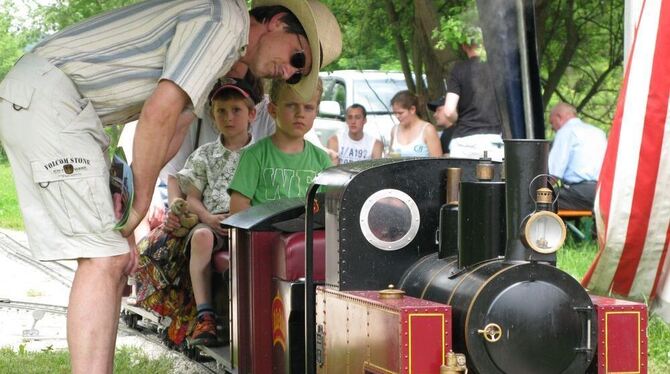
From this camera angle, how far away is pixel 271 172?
5.39 metres

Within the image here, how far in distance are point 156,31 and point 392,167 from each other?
98 centimetres

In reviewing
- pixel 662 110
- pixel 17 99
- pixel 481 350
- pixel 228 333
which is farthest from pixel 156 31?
pixel 662 110

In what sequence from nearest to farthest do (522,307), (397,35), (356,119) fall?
(522,307) < (356,119) < (397,35)

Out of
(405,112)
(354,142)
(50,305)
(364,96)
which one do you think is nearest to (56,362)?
(50,305)

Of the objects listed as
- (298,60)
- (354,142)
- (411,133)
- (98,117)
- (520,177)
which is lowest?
(354,142)

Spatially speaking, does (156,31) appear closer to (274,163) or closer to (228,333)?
(274,163)

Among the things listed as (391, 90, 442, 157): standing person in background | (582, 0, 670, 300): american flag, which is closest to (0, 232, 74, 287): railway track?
(391, 90, 442, 157): standing person in background

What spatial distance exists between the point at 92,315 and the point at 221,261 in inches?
75.2

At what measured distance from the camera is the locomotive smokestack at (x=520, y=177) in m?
3.55

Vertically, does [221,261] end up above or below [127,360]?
above

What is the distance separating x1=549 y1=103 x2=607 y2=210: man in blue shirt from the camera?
34.9 feet

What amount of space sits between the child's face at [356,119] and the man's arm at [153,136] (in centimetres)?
704

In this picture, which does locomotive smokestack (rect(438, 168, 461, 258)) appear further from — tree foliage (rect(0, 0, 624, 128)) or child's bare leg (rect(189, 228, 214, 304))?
tree foliage (rect(0, 0, 624, 128))

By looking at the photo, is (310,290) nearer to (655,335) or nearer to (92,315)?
(92,315)
